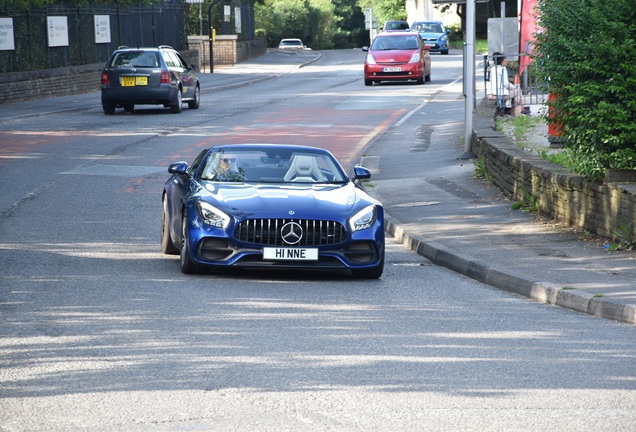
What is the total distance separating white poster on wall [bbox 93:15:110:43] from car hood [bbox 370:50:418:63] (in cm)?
1026

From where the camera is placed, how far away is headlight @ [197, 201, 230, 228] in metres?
11.3

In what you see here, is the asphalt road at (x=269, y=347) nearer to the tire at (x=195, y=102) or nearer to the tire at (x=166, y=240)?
the tire at (x=166, y=240)

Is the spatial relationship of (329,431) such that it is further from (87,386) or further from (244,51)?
(244,51)

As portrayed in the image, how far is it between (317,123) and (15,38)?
13.0 meters

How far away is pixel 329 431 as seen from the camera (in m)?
6.20

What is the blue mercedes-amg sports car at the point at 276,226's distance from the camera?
36.8ft

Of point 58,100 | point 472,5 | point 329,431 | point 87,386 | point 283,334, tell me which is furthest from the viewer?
point 58,100

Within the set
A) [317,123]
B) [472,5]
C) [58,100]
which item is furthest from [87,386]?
[58,100]

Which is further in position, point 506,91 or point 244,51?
point 244,51

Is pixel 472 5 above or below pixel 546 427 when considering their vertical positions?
above

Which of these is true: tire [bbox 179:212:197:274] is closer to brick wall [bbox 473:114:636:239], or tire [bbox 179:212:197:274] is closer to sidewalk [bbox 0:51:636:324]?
sidewalk [bbox 0:51:636:324]

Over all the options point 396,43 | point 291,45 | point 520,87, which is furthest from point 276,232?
point 291,45

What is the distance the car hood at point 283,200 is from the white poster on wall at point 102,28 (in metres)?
35.3

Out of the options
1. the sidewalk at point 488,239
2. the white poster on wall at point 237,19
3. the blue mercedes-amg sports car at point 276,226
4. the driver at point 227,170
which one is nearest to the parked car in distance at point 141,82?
the sidewalk at point 488,239
